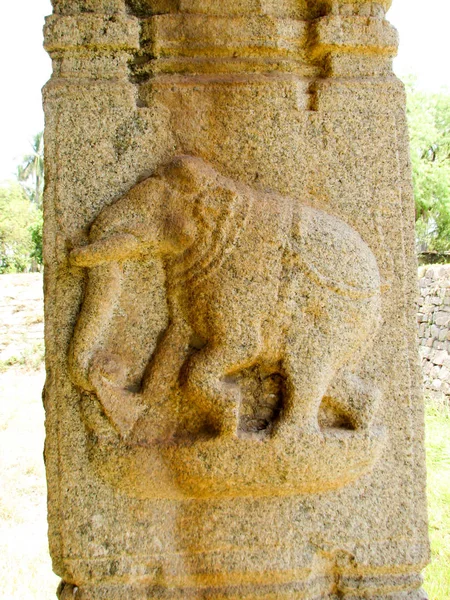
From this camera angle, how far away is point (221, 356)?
4.92 ft

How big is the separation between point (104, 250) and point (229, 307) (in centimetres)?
39

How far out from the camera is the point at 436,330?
652 cm

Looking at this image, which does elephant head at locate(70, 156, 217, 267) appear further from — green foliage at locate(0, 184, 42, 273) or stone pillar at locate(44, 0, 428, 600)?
green foliage at locate(0, 184, 42, 273)

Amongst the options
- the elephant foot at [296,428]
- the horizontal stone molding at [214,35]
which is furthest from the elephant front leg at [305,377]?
the horizontal stone molding at [214,35]

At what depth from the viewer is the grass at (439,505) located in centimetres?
259

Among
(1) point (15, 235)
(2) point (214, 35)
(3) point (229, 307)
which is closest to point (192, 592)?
(3) point (229, 307)

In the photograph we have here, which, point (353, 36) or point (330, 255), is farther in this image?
point (353, 36)

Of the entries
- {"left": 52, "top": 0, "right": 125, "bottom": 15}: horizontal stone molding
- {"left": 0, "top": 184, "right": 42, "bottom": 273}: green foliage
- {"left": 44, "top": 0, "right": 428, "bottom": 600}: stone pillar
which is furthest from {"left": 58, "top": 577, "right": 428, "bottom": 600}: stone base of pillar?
{"left": 0, "top": 184, "right": 42, "bottom": 273}: green foliage

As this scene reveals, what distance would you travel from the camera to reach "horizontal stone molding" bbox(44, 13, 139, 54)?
5.27ft

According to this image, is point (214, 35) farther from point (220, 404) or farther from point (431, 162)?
point (431, 162)

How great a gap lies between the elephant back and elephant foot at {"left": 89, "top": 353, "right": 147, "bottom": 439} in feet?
2.00

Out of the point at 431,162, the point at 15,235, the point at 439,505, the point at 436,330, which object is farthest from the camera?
the point at 15,235

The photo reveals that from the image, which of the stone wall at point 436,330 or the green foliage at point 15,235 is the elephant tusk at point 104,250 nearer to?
the stone wall at point 436,330

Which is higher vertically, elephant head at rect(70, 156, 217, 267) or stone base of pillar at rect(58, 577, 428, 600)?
elephant head at rect(70, 156, 217, 267)
